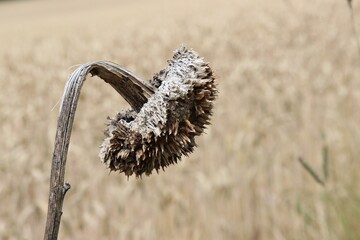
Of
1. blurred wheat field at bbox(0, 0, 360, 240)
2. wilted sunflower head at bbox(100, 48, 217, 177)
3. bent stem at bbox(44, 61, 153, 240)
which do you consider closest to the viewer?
bent stem at bbox(44, 61, 153, 240)

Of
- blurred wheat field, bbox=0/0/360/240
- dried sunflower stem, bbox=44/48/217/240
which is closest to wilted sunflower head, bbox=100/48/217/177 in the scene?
dried sunflower stem, bbox=44/48/217/240

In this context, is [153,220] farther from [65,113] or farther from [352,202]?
[65,113]

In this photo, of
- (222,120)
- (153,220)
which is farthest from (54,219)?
(222,120)

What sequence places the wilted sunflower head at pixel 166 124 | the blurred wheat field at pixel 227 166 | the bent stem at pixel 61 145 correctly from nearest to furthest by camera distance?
1. the bent stem at pixel 61 145
2. the wilted sunflower head at pixel 166 124
3. the blurred wheat field at pixel 227 166

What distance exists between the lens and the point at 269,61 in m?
7.15

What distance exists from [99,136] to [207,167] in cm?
128

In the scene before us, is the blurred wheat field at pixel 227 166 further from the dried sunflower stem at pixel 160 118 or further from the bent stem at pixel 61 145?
the bent stem at pixel 61 145

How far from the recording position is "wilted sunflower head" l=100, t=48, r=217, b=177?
0.67m

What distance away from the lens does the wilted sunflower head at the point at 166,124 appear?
67 centimetres

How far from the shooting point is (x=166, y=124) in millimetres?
679

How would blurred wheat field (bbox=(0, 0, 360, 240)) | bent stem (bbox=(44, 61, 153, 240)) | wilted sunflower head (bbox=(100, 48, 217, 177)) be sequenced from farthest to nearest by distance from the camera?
blurred wheat field (bbox=(0, 0, 360, 240)), wilted sunflower head (bbox=(100, 48, 217, 177)), bent stem (bbox=(44, 61, 153, 240))

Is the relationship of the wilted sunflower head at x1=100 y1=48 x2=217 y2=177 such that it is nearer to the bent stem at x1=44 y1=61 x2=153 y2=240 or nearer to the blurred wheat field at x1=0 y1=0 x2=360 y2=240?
the bent stem at x1=44 y1=61 x2=153 y2=240

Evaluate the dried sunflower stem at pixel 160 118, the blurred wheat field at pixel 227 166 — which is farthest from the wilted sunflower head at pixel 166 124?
the blurred wheat field at pixel 227 166

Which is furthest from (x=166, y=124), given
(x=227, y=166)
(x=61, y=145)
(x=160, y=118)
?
(x=227, y=166)
